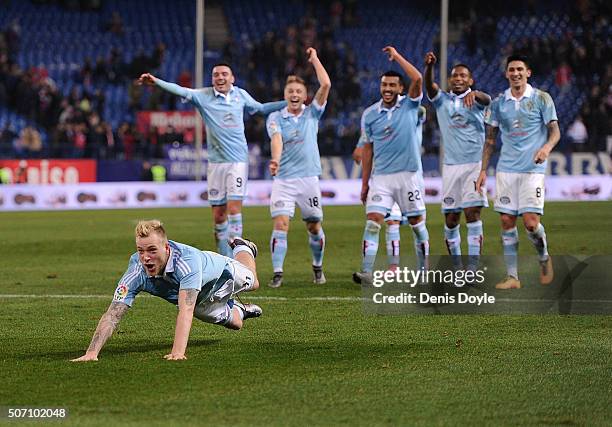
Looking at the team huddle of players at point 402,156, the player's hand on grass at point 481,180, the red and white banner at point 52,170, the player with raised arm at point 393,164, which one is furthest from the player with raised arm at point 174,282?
the red and white banner at point 52,170

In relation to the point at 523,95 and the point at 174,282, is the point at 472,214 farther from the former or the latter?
the point at 174,282

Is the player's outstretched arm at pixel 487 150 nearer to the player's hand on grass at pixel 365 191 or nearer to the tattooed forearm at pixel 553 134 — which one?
the tattooed forearm at pixel 553 134

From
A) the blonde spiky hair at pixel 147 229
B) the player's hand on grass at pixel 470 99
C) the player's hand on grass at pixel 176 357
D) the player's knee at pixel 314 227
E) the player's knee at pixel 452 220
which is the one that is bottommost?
the player's hand on grass at pixel 176 357

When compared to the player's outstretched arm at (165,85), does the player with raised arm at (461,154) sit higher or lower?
lower

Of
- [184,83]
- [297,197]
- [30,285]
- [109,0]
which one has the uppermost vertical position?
[109,0]

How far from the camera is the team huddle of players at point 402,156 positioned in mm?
11680

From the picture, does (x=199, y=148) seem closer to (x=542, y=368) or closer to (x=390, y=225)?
(x=390, y=225)

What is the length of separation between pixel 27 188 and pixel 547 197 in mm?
11634

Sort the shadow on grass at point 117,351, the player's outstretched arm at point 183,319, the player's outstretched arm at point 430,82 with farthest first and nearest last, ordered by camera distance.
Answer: the player's outstretched arm at point 430,82 < the shadow on grass at point 117,351 < the player's outstretched arm at point 183,319

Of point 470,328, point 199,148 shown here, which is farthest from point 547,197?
point 470,328

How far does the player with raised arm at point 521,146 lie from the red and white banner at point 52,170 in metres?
17.8

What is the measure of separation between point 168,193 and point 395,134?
1614 centimetres

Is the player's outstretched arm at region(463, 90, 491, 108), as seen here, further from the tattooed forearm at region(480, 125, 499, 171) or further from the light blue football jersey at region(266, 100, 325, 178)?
the light blue football jersey at region(266, 100, 325, 178)

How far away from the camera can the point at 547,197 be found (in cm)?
2759
